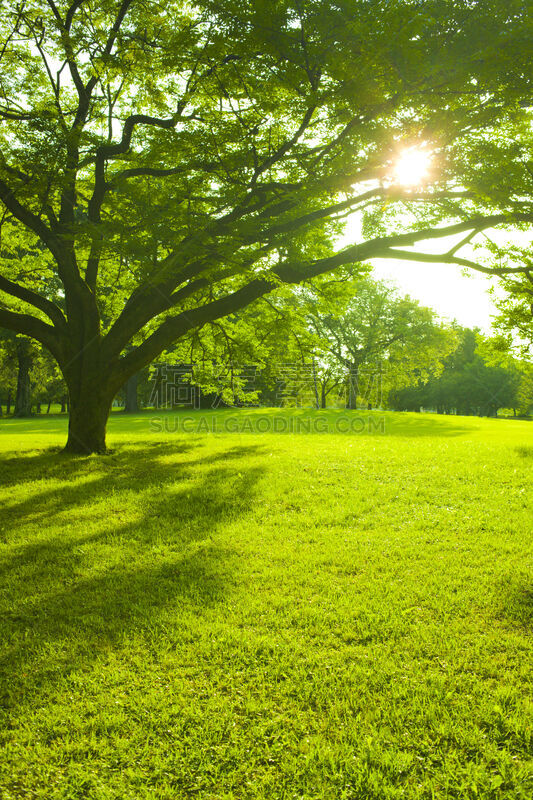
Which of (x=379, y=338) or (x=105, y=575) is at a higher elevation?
(x=379, y=338)

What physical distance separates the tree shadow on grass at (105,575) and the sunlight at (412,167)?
7.17m

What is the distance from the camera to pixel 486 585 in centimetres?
518

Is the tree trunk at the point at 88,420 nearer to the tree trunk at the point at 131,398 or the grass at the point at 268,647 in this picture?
the grass at the point at 268,647

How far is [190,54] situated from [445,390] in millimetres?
61528

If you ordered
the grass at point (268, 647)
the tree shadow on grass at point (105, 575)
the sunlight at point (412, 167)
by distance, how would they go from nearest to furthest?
the grass at point (268, 647) < the tree shadow on grass at point (105, 575) < the sunlight at point (412, 167)

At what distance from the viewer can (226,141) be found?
9.12m

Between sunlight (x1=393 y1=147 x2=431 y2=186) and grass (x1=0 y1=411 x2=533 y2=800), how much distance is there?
21.5 ft

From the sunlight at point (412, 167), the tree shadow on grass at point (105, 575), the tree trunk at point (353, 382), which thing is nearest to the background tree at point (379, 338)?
the tree trunk at point (353, 382)

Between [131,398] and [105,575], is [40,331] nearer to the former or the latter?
[105,575]

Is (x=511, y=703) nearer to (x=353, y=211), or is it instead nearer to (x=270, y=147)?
(x=270, y=147)

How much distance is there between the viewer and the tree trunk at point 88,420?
42.5 feet

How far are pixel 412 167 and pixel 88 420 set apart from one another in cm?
1031

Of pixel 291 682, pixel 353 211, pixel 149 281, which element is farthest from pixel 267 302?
pixel 291 682

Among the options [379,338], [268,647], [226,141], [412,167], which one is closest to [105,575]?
[268,647]
